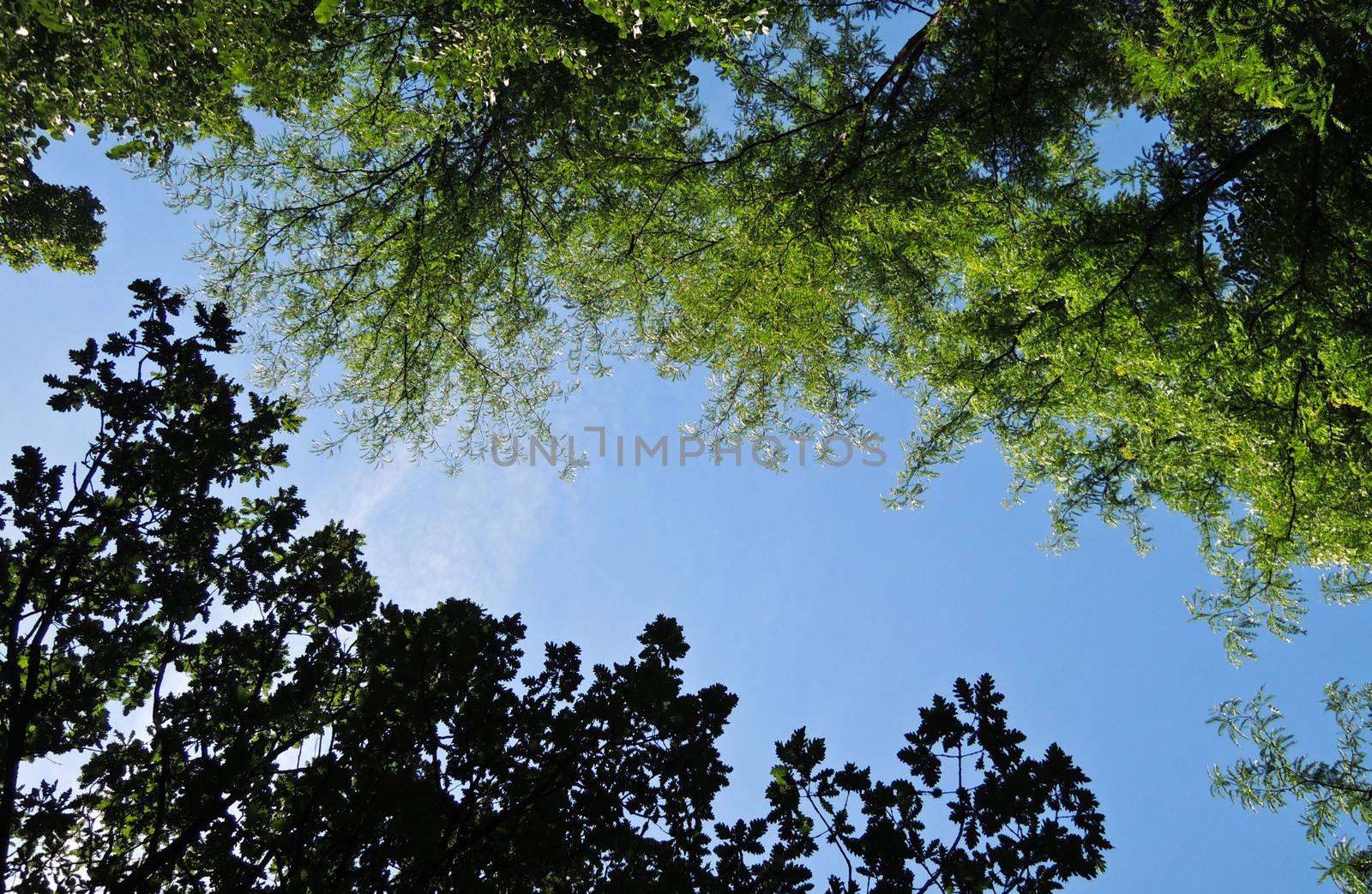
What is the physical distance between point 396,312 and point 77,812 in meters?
7.37

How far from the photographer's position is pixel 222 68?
5.54 meters

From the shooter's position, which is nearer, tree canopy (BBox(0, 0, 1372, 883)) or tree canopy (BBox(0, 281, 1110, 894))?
tree canopy (BBox(0, 281, 1110, 894))

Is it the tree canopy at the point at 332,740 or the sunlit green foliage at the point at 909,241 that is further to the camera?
the sunlit green foliage at the point at 909,241

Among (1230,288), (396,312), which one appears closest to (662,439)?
(396,312)

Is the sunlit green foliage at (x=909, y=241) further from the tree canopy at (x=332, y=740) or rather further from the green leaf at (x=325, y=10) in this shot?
the tree canopy at (x=332, y=740)

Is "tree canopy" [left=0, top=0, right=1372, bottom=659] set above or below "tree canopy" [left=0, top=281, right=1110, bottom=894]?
above

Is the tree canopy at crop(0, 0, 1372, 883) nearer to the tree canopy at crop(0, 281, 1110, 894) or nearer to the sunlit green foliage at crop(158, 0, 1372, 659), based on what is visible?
the sunlit green foliage at crop(158, 0, 1372, 659)

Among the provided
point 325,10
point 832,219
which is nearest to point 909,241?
point 832,219

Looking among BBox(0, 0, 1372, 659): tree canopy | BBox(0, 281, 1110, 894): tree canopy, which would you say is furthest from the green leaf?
BBox(0, 281, 1110, 894): tree canopy

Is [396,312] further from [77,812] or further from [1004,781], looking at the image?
[1004,781]

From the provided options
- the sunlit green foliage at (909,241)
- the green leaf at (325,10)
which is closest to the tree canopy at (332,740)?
the green leaf at (325,10)

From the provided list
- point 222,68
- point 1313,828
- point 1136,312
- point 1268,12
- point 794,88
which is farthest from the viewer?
point 794,88

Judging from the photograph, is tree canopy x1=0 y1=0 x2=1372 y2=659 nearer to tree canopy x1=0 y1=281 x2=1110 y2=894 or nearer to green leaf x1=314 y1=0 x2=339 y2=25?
green leaf x1=314 y1=0 x2=339 y2=25

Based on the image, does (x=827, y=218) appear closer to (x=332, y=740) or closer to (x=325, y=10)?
(x=325, y=10)
